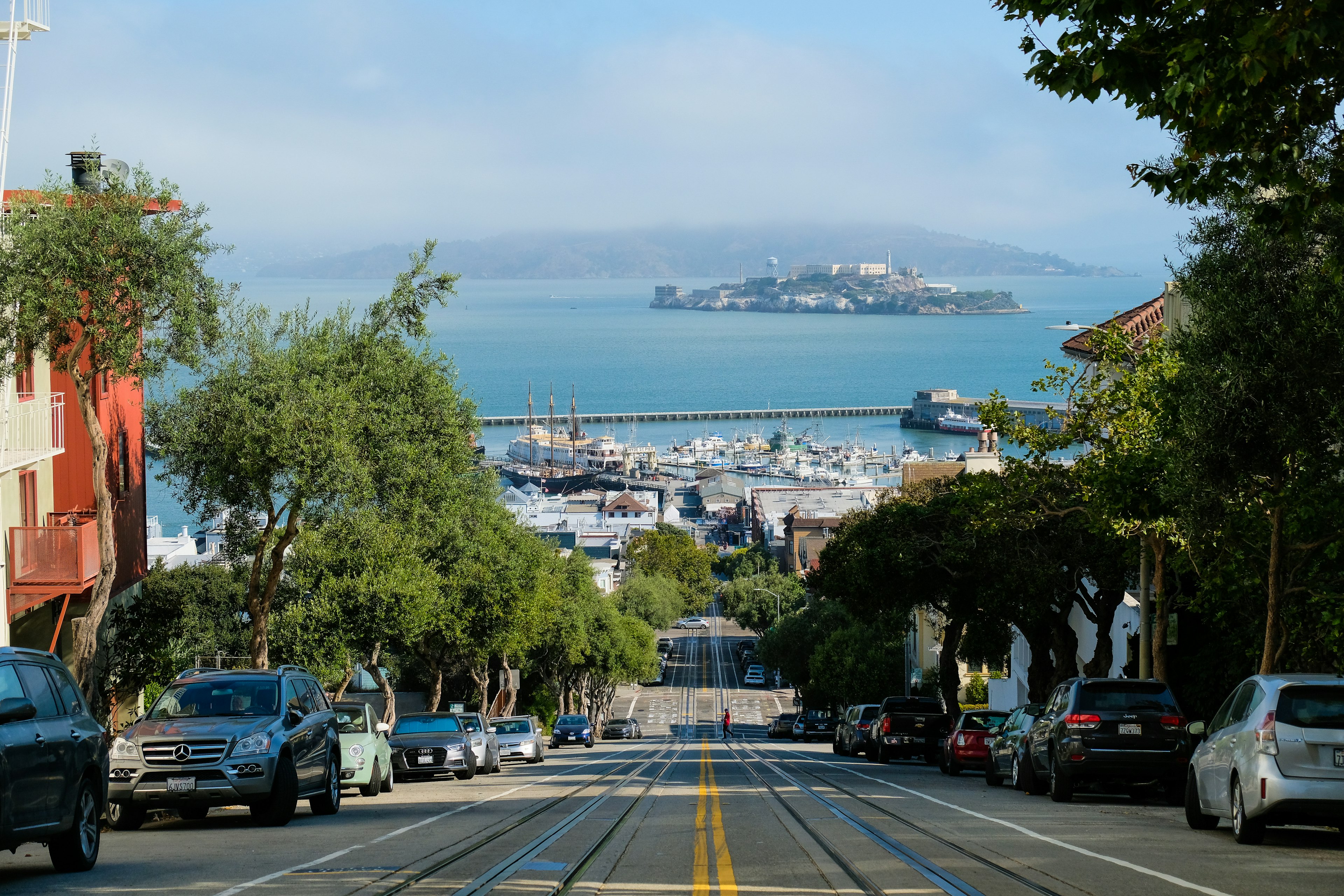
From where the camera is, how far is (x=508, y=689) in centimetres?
6081

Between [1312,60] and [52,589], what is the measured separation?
24.1 m

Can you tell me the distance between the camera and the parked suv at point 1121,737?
18156 millimetres

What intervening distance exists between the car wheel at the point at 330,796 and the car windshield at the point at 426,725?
33.7 ft

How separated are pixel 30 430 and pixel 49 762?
19.2 m

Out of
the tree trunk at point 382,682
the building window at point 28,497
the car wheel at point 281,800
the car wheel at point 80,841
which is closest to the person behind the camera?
the car wheel at point 80,841

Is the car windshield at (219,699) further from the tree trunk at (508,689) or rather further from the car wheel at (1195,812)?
the tree trunk at (508,689)

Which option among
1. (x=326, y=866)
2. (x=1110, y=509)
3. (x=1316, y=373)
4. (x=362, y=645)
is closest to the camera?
(x=326, y=866)

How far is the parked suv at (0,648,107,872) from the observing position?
9992mm

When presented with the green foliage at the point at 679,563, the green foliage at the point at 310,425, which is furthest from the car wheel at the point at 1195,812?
the green foliage at the point at 679,563

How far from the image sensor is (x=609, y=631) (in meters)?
78.4

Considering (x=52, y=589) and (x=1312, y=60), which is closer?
(x=1312, y=60)

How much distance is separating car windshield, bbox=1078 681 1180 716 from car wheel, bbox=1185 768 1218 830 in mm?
3469

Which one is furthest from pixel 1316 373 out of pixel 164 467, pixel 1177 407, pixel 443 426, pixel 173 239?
pixel 164 467

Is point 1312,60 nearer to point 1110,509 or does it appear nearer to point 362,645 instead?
point 1110,509
